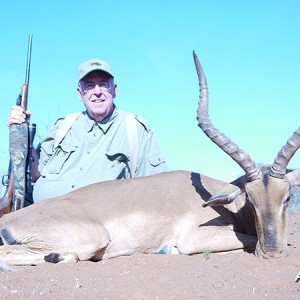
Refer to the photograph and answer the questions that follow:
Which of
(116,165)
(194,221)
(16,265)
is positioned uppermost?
(116,165)

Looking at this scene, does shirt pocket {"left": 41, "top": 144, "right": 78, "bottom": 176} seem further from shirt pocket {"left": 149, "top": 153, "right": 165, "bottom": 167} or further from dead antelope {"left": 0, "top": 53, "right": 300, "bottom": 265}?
dead antelope {"left": 0, "top": 53, "right": 300, "bottom": 265}

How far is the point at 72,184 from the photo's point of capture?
6.73 m

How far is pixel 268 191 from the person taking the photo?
490 centimetres

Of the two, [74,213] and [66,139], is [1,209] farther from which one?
[74,213]

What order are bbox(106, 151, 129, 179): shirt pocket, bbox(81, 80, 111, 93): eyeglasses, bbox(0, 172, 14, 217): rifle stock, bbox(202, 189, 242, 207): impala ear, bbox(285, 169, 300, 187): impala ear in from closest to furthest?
bbox(285, 169, 300, 187): impala ear, bbox(202, 189, 242, 207): impala ear, bbox(0, 172, 14, 217): rifle stock, bbox(106, 151, 129, 179): shirt pocket, bbox(81, 80, 111, 93): eyeglasses

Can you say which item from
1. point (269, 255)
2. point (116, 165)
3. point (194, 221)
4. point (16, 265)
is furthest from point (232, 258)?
point (116, 165)

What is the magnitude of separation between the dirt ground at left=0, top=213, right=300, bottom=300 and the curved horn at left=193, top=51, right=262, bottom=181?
2.73 feet

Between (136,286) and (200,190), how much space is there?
2329 mm

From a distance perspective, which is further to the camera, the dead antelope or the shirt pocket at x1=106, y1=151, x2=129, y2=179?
the shirt pocket at x1=106, y1=151, x2=129, y2=179

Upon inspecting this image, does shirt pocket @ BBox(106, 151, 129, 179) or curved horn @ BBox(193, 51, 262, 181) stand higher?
curved horn @ BBox(193, 51, 262, 181)

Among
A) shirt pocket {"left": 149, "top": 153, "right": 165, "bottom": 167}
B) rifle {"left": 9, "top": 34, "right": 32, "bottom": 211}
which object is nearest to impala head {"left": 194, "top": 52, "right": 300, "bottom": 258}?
shirt pocket {"left": 149, "top": 153, "right": 165, "bottom": 167}

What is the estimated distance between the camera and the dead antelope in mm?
4945

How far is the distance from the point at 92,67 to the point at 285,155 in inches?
133

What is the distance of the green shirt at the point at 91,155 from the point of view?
6805 millimetres
